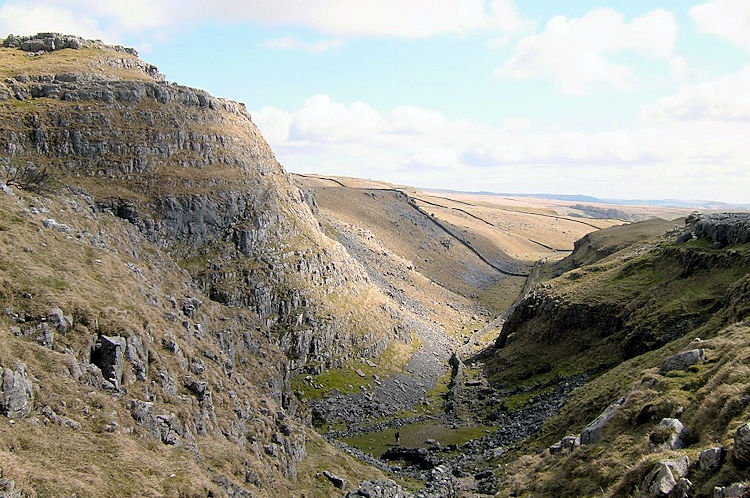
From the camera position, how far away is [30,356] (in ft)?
93.5

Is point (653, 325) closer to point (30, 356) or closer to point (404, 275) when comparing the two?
point (30, 356)

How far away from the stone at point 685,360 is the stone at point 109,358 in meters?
36.4

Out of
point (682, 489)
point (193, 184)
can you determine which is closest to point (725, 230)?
point (682, 489)

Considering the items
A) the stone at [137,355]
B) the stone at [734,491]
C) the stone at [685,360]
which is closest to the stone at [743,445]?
the stone at [734,491]

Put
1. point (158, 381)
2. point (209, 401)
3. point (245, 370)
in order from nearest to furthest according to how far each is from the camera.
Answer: point (158, 381)
point (209, 401)
point (245, 370)

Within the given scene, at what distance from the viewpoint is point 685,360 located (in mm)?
35031

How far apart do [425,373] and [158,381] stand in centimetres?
6412

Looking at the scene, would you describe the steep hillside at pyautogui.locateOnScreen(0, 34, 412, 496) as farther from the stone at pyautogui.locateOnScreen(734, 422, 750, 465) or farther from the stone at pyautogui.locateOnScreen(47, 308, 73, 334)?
the stone at pyautogui.locateOnScreen(734, 422, 750, 465)

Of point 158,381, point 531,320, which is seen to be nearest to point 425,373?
point 531,320

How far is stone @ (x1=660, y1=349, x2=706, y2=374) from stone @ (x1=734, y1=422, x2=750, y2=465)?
1588cm

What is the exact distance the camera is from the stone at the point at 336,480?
47.0 m

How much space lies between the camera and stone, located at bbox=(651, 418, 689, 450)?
25081 millimetres

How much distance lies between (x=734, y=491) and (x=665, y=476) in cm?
371

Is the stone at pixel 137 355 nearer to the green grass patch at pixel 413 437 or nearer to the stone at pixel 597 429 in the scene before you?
the stone at pixel 597 429
